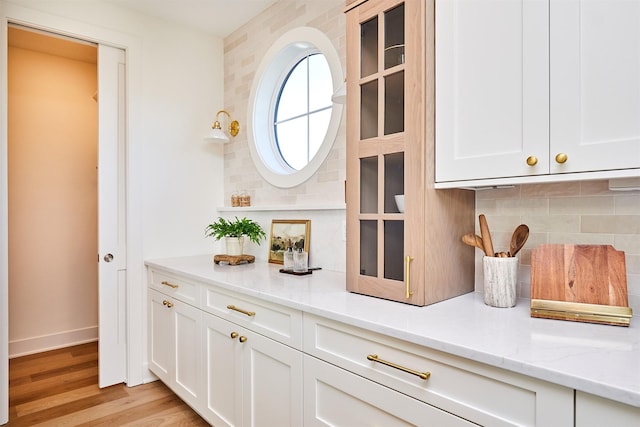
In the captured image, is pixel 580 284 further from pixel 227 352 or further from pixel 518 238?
pixel 227 352

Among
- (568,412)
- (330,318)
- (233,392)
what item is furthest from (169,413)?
(568,412)

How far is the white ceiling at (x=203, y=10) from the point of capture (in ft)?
8.39

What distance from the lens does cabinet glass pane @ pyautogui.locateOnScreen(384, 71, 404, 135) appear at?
1389 mm

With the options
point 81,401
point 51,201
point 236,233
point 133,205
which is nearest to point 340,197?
point 236,233

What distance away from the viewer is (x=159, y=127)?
2740 mm

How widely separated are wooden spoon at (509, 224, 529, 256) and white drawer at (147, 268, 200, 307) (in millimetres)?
1532

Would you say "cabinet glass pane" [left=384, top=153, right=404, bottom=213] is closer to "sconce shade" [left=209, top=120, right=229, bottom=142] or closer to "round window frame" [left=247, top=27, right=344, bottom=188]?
"round window frame" [left=247, top=27, right=344, bottom=188]

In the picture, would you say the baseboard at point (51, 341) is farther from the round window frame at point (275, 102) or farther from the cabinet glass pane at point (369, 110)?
the cabinet glass pane at point (369, 110)

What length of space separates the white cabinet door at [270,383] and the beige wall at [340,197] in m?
0.68

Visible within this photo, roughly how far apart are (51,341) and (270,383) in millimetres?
2708

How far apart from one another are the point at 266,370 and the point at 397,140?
1.06 metres

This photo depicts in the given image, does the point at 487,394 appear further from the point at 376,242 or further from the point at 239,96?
the point at 239,96

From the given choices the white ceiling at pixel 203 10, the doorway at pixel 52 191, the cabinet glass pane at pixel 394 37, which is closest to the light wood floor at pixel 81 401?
the doorway at pixel 52 191

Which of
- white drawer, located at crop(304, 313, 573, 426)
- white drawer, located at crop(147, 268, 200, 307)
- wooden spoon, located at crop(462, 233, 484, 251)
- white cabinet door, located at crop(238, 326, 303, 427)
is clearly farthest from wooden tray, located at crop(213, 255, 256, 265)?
wooden spoon, located at crop(462, 233, 484, 251)
